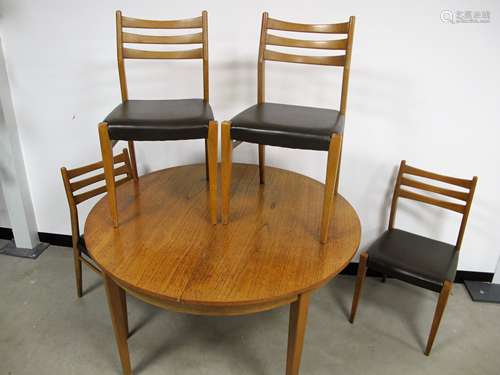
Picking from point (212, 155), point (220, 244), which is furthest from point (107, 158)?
point (220, 244)

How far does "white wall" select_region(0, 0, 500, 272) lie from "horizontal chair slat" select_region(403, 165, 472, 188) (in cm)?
12

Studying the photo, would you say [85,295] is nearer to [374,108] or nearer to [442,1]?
[374,108]

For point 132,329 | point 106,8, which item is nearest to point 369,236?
point 132,329

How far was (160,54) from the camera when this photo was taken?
198cm

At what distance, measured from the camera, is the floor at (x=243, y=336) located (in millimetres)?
1908

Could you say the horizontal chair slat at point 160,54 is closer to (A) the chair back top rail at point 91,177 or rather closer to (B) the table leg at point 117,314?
(A) the chair back top rail at point 91,177

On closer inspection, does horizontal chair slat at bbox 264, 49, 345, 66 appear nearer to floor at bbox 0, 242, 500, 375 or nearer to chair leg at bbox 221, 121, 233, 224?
chair leg at bbox 221, 121, 233, 224

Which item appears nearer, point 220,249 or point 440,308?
point 220,249

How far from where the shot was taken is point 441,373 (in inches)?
74.4

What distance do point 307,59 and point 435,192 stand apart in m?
1.02

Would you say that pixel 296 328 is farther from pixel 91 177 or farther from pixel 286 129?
pixel 91 177

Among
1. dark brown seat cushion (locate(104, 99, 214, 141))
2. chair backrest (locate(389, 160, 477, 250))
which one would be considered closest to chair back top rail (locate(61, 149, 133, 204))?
dark brown seat cushion (locate(104, 99, 214, 141))

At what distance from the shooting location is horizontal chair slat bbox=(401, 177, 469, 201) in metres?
2.08

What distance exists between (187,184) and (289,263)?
0.84 meters
